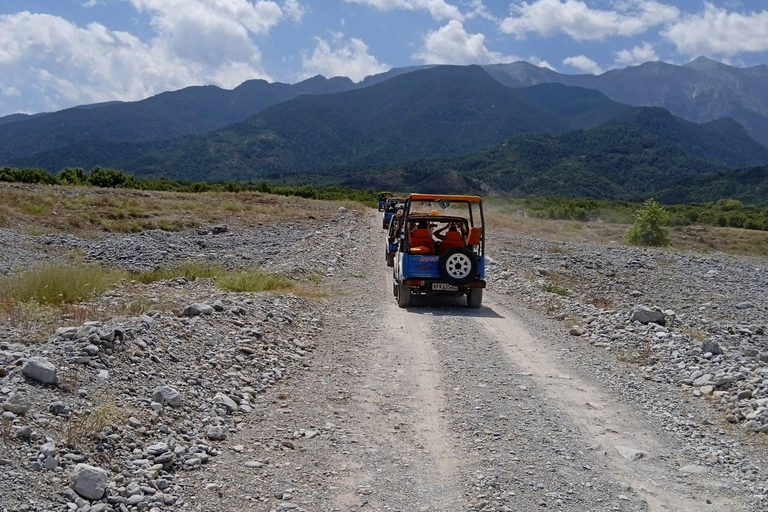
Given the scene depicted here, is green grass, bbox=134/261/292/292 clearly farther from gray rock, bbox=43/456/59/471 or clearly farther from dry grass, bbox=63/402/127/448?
gray rock, bbox=43/456/59/471

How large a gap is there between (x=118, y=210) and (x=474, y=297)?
24.4 m

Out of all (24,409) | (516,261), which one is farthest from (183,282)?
(516,261)

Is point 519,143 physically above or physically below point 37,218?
above

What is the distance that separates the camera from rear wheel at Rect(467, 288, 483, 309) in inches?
574

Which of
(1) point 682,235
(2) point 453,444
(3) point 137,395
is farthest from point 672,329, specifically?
(1) point 682,235

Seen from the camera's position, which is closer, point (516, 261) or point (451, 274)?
point (451, 274)

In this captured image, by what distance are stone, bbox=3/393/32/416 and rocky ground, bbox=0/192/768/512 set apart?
1cm

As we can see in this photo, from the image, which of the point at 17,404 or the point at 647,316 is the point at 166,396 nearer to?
the point at 17,404

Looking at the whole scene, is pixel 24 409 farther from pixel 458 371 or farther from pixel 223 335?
pixel 458 371

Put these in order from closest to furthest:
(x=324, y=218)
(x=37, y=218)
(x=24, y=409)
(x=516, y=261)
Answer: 1. (x=24, y=409)
2. (x=516, y=261)
3. (x=37, y=218)
4. (x=324, y=218)

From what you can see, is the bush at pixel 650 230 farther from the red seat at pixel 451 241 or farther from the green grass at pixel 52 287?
the green grass at pixel 52 287

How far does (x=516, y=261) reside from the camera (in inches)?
971

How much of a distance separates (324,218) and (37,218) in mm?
18366

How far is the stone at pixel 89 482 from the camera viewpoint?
4.49 meters
